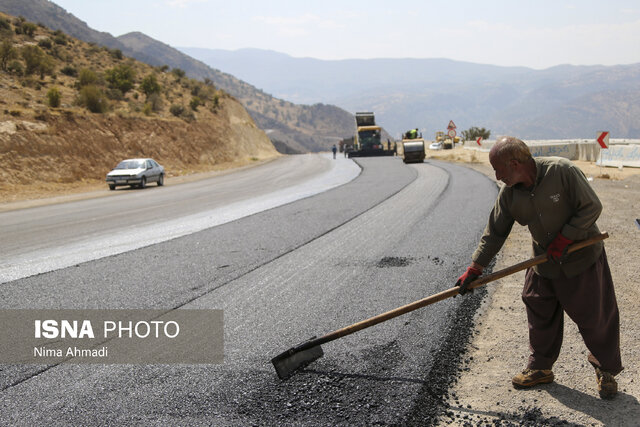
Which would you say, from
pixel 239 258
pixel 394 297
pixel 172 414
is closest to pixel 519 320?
pixel 394 297

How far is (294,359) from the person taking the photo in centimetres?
407

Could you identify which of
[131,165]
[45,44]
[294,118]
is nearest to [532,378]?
[131,165]

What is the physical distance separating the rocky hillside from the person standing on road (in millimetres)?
25486

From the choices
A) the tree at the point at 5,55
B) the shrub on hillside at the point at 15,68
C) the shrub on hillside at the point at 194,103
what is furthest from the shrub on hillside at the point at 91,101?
the shrub on hillside at the point at 194,103

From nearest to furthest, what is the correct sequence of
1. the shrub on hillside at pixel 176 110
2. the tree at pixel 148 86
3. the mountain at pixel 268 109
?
the shrub on hillside at pixel 176 110, the tree at pixel 148 86, the mountain at pixel 268 109

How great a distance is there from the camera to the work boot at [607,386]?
3.48 metres

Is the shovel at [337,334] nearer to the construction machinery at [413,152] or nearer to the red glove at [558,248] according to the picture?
the red glove at [558,248]

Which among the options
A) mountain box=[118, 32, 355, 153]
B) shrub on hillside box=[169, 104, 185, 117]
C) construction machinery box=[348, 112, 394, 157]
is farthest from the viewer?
mountain box=[118, 32, 355, 153]

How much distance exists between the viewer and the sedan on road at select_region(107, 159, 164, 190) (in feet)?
78.1

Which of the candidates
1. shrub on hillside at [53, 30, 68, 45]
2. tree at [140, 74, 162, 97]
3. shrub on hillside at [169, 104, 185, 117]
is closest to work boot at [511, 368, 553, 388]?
shrub on hillside at [169, 104, 185, 117]

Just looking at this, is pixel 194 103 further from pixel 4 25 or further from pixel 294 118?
pixel 294 118

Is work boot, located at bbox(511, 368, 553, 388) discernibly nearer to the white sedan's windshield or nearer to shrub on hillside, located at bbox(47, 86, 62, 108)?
the white sedan's windshield

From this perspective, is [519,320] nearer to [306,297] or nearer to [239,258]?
[306,297]

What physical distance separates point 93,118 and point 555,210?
3491cm
